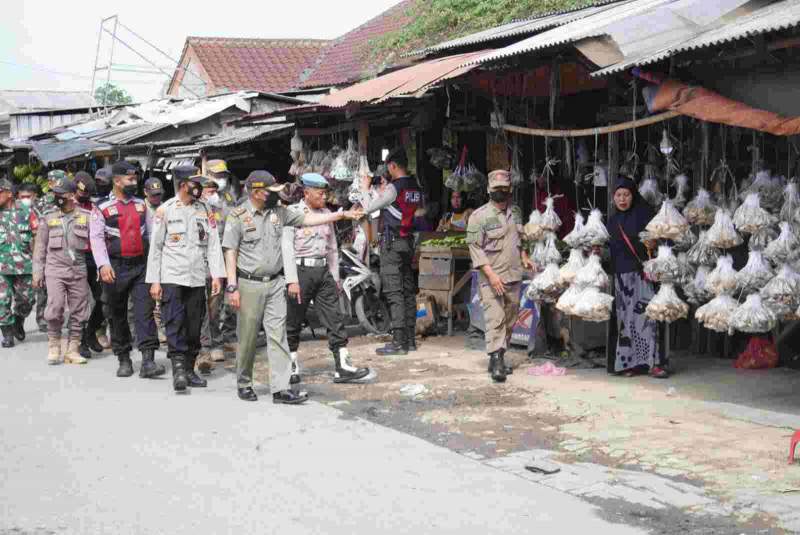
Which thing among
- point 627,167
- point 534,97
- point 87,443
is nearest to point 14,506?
point 87,443

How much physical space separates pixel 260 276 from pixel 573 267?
2.90 meters

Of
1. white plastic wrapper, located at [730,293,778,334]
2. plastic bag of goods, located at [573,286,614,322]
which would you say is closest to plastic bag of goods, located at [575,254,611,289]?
plastic bag of goods, located at [573,286,614,322]

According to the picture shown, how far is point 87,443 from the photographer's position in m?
7.20

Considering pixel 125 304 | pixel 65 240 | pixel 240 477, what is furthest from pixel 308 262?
pixel 240 477

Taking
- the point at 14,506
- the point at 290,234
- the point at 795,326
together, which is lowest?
the point at 14,506

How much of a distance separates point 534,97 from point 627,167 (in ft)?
5.92

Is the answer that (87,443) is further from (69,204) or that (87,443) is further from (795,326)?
(795,326)

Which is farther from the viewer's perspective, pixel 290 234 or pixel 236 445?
pixel 290 234

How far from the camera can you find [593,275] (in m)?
8.97

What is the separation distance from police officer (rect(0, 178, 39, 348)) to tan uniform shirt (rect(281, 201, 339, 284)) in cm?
483

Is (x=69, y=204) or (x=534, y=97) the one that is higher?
(x=534, y=97)

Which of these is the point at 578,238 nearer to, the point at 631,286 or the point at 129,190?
the point at 631,286

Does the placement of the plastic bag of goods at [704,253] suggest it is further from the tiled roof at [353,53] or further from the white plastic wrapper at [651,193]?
the tiled roof at [353,53]

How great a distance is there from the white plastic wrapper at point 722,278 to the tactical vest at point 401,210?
4082 mm
